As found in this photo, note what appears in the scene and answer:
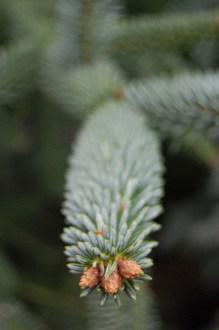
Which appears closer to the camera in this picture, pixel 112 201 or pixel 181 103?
pixel 112 201

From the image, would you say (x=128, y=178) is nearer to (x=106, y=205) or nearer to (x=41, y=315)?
(x=106, y=205)

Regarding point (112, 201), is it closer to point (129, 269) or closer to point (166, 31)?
point (129, 269)

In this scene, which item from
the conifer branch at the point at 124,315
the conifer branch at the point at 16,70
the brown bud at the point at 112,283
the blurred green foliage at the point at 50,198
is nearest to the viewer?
the brown bud at the point at 112,283

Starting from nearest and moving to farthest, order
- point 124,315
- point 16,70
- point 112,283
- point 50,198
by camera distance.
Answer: point 112,283 < point 124,315 < point 16,70 < point 50,198

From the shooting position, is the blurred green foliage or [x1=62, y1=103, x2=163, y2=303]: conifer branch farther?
the blurred green foliage

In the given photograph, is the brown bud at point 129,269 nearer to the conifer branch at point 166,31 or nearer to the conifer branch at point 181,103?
the conifer branch at point 181,103

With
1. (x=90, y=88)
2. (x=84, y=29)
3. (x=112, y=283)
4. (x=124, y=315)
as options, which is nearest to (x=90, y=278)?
(x=112, y=283)

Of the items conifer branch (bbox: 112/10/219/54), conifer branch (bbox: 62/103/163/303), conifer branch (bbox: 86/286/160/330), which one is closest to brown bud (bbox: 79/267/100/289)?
conifer branch (bbox: 62/103/163/303)

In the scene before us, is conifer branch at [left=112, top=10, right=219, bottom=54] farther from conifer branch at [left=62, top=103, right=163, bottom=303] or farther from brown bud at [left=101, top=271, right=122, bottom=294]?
brown bud at [left=101, top=271, right=122, bottom=294]

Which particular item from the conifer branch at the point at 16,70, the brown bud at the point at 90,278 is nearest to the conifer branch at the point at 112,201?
the brown bud at the point at 90,278
